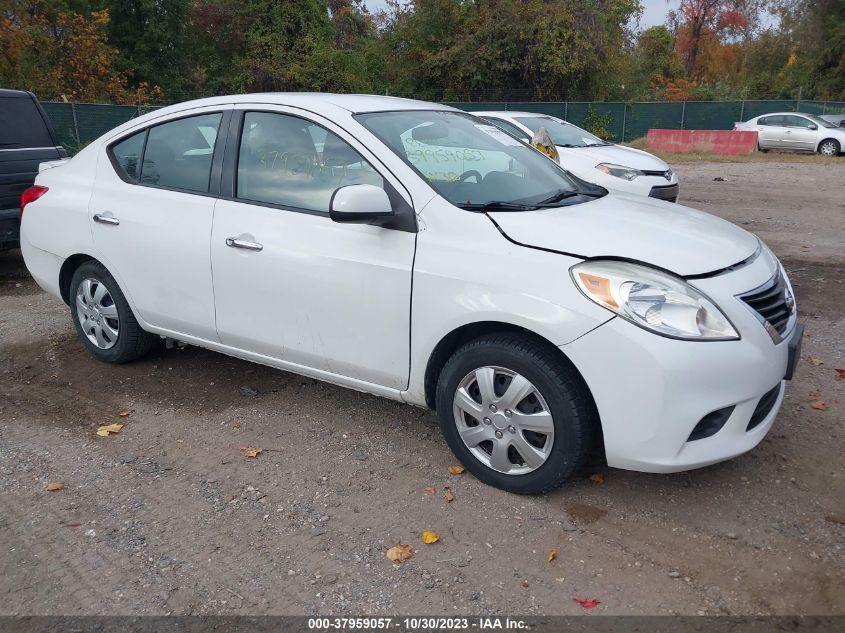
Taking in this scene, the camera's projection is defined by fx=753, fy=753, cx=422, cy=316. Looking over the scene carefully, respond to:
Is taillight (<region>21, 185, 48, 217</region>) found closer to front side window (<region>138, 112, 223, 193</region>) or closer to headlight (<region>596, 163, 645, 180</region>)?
front side window (<region>138, 112, 223, 193</region>)

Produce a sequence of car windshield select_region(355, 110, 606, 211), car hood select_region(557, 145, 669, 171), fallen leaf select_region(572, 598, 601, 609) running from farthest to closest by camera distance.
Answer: car hood select_region(557, 145, 669, 171) < car windshield select_region(355, 110, 606, 211) < fallen leaf select_region(572, 598, 601, 609)

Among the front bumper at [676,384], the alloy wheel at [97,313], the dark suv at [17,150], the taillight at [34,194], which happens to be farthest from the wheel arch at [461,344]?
the dark suv at [17,150]

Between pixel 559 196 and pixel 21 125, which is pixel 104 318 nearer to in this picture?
pixel 559 196

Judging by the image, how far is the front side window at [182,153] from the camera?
170 inches

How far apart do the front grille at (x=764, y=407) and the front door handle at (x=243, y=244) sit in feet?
8.19

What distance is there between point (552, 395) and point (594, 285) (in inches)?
19.4

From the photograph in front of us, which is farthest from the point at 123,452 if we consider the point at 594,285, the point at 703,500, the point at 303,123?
the point at 703,500

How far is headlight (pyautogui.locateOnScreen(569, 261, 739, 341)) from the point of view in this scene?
3002 millimetres

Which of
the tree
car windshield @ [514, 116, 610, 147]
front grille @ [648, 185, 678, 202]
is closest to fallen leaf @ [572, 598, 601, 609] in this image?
front grille @ [648, 185, 678, 202]

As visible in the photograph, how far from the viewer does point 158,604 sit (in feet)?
9.21

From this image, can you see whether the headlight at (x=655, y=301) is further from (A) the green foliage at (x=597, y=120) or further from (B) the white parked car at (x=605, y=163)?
(A) the green foliage at (x=597, y=120)

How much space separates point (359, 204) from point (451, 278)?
538 millimetres

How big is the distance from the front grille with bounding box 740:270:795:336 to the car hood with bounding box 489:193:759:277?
6.9 inches

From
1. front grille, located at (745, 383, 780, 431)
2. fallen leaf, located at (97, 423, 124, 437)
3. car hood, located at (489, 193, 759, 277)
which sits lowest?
fallen leaf, located at (97, 423, 124, 437)
